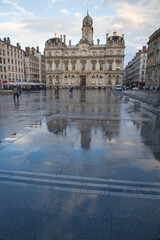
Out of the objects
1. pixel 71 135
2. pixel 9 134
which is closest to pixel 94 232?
pixel 71 135

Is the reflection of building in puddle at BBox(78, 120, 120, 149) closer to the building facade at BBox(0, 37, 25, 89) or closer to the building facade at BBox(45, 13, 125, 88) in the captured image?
the building facade at BBox(0, 37, 25, 89)

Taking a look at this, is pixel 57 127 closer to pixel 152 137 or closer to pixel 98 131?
pixel 98 131

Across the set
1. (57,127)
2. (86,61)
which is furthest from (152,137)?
(86,61)

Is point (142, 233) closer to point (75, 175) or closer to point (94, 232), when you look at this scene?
point (94, 232)

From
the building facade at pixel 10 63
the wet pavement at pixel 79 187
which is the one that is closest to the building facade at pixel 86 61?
A: the building facade at pixel 10 63

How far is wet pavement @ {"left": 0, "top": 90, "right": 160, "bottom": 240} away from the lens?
7.88 feet

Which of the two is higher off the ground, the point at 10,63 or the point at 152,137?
the point at 10,63

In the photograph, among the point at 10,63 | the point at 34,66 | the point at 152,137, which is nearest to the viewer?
the point at 152,137

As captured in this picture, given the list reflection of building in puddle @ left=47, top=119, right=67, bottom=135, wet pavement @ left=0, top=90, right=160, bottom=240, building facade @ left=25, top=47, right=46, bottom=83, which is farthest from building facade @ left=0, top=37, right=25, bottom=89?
wet pavement @ left=0, top=90, right=160, bottom=240

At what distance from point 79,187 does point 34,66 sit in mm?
86054

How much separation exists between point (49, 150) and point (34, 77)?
83.7 meters

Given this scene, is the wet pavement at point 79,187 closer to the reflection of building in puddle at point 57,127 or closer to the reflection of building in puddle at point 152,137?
the reflection of building in puddle at point 152,137

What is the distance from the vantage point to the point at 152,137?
6.33m

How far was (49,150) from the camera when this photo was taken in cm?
507
